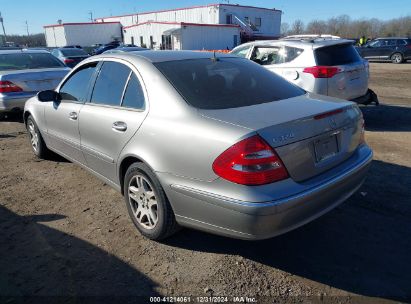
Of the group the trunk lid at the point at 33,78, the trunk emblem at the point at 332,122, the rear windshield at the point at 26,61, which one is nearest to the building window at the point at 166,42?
the rear windshield at the point at 26,61

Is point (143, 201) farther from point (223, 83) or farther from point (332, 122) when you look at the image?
point (332, 122)

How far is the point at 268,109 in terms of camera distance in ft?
9.91

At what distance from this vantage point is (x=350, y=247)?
3238mm

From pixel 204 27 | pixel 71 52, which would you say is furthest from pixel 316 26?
pixel 71 52

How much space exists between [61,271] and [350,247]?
240cm

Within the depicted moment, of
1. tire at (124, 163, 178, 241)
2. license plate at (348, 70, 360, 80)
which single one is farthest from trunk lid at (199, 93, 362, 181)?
license plate at (348, 70, 360, 80)

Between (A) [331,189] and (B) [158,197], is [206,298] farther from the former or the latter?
(A) [331,189]

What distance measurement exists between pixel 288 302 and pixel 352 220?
1.40m

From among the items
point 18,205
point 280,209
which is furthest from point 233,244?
point 18,205

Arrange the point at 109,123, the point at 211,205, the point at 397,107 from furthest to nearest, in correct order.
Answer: the point at 397,107, the point at 109,123, the point at 211,205

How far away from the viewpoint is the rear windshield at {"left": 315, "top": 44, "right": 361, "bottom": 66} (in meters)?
6.97

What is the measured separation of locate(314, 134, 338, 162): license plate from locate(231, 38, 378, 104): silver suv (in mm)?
4156

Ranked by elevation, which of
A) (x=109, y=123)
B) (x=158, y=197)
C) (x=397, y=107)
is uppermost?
(x=109, y=123)

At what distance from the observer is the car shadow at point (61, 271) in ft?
9.02
